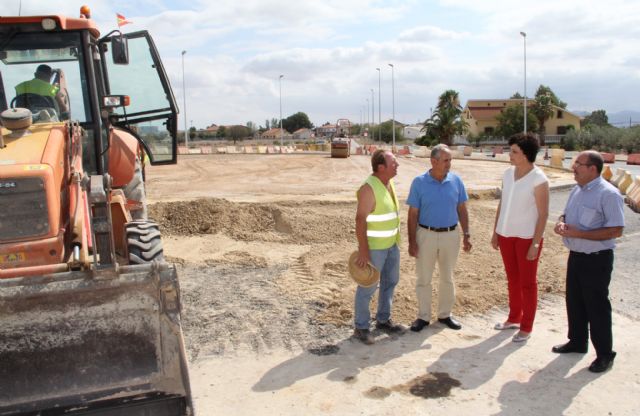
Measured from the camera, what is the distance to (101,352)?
3838mm

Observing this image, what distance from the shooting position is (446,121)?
6975 cm

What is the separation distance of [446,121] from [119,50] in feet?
219

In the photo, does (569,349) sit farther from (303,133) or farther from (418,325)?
(303,133)

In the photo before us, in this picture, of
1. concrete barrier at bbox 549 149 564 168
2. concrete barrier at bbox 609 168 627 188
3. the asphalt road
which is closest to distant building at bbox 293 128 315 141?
concrete barrier at bbox 549 149 564 168

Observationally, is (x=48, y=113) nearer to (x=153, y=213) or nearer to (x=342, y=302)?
(x=342, y=302)

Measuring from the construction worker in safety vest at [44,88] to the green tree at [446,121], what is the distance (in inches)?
2611

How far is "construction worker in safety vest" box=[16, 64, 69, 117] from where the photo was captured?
5.72m

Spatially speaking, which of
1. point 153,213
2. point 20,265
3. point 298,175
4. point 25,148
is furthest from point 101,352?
point 298,175

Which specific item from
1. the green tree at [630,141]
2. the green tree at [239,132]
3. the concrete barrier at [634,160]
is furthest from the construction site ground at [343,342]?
the green tree at [239,132]

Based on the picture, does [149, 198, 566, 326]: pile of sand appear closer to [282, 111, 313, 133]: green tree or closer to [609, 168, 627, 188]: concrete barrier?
[609, 168, 627, 188]: concrete barrier

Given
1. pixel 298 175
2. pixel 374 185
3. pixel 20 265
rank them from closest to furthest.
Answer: pixel 20 265, pixel 374 185, pixel 298 175

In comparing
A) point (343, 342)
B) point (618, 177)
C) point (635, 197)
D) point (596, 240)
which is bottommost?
point (343, 342)

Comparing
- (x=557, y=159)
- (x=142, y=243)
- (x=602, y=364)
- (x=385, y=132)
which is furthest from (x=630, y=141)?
(x=385, y=132)

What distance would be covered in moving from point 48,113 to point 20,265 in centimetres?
195
